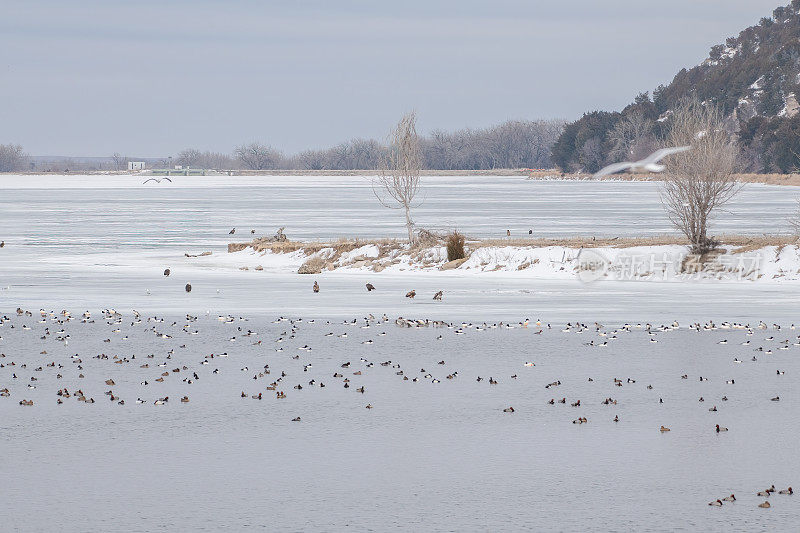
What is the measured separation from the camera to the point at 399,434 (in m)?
10.9

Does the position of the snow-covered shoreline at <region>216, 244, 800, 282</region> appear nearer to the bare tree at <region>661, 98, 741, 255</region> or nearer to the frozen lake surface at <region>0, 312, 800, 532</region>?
the bare tree at <region>661, 98, 741, 255</region>

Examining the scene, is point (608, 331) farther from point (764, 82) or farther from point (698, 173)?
point (764, 82)

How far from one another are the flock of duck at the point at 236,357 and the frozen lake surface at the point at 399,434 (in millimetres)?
69

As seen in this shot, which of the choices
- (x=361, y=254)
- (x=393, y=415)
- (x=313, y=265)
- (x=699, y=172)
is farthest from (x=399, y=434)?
(x=699, y=172)

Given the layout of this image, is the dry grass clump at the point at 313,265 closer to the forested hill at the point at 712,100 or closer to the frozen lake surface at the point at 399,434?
the frozen lake surface at the point at 399,434

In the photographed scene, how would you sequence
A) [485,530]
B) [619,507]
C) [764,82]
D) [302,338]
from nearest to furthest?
[485,530]
[619,507]
[302,338]
[764,82]

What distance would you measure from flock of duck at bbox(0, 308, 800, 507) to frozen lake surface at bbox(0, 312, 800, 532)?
0.07m

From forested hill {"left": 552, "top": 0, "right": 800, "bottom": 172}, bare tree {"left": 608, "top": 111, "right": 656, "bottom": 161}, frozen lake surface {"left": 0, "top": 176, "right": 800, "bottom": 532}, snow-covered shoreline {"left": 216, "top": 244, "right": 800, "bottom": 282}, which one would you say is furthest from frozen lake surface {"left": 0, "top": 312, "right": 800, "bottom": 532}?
bare tree {"left": 608, "top": 111, "right": 656, "bottom": 161}

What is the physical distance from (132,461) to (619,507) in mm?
4067

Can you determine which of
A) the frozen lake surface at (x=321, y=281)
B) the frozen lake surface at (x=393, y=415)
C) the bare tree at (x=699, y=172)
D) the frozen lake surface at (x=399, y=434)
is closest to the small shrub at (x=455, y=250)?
the frozen lake surface at (x=321, y=281)

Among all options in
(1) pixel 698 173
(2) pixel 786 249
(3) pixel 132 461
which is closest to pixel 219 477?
(3) pixel 132 461

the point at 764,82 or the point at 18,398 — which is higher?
the point at 764,82

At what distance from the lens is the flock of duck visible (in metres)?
12.9

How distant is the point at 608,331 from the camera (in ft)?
58.9
